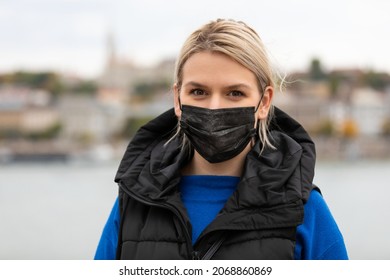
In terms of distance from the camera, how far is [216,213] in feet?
4.11

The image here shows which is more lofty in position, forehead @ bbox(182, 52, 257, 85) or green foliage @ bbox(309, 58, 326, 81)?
green foliage @ bbox(309, 58, 326, 81)

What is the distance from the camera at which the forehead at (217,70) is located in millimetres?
1215

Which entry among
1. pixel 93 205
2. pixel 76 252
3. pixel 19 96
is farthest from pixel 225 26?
pixel 19 96

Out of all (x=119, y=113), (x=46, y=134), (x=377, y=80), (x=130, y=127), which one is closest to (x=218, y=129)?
(x=46, y=134)

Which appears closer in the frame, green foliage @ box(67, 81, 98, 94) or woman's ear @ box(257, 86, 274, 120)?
woman's ear @ box(257, 86, 274, 120)

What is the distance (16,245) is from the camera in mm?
16375

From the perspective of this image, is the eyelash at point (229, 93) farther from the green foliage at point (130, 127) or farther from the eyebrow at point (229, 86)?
the green foliage at point (130, 127)

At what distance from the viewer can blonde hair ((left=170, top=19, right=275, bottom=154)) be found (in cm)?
122

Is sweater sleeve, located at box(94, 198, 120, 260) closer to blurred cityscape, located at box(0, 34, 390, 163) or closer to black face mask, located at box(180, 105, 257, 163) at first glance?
black face mask, located at box(180, 105, 257, 163)

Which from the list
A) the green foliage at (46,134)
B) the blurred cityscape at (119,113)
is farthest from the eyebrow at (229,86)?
the green foliage at (46,134)

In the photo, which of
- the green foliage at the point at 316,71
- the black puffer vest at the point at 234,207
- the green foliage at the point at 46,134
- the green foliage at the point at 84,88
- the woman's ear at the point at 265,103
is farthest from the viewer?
the green foliage at the point at 84,88

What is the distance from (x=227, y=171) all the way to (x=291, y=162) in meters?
0.12

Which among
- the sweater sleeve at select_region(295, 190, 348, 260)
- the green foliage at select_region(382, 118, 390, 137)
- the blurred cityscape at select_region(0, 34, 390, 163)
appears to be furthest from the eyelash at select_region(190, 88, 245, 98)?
the green foliage at select_region(382, 118, 390, 137)

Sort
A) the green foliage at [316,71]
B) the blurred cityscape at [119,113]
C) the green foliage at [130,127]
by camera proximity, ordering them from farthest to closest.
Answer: the green foliage at [316,71] < the green foliage at [130,127] < the blurred cityscape at [119,113]
